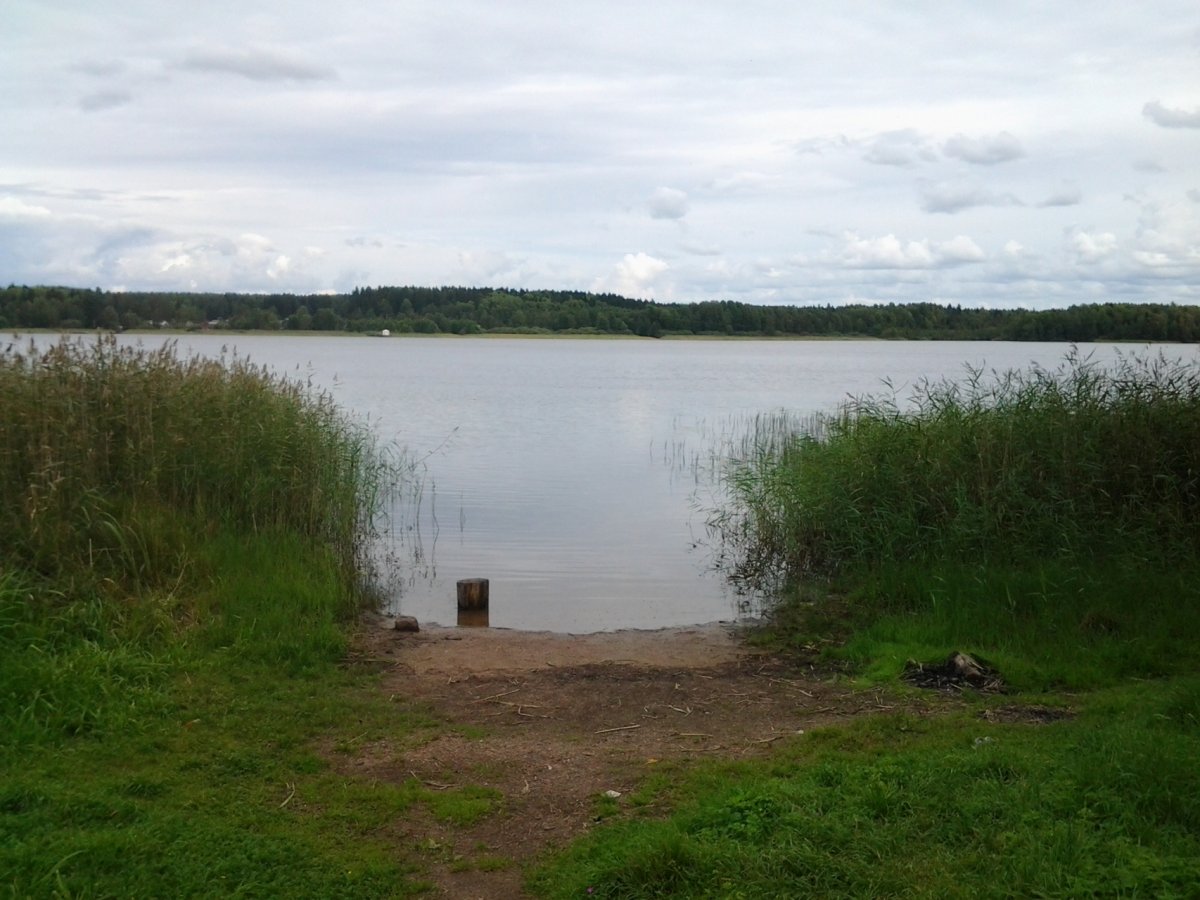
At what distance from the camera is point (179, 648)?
7.11 meters

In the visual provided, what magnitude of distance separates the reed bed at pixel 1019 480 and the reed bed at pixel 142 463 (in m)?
5.35

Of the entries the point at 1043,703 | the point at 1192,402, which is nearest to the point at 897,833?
the point at 1043,703

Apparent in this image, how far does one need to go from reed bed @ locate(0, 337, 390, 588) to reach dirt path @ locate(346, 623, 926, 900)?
182cm

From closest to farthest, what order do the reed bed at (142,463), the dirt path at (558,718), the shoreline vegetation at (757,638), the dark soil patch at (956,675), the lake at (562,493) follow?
1. the shoreline vegetation at (757,638)
2. the dirt path at (558,718)
3. the dark soil patch at (956,675)
4. the reed bed at (142,463)
5. the lake at (562,493)

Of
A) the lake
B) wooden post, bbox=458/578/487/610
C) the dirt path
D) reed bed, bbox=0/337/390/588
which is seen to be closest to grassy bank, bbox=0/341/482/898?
reed bed, bbox=0/337/390/588

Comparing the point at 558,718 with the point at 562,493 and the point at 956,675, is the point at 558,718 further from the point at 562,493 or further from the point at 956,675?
the point at 562,493

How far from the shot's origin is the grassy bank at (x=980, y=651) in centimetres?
429

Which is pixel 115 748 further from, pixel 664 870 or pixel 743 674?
pixel 743 674

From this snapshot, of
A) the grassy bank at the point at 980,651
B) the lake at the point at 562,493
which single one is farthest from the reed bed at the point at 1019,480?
the lake at the point at 562,493

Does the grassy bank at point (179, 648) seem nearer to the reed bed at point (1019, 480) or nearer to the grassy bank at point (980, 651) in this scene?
the grassy bank at point (980, 651)

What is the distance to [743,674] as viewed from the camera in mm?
8039

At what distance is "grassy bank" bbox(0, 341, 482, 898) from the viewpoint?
180 inches

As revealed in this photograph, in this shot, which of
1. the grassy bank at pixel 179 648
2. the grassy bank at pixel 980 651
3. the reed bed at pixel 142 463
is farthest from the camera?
the reed bed at pixel 142 463

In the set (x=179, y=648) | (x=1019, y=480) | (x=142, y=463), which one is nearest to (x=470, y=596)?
(x=142, y=463)
